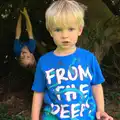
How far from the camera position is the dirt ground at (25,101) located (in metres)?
6.01

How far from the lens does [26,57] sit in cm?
578

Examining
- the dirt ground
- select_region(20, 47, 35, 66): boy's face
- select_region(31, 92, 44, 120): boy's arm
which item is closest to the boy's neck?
select_region(31, 92, 44, 120): boy's arm

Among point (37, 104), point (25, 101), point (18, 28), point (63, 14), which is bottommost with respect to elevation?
point (25, 101)

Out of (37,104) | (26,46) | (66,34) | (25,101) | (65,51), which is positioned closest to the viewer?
(66,34)

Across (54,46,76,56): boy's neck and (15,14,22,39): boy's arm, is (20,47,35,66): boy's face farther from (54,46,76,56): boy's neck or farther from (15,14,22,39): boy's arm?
(54,46,76,56): boy's neck

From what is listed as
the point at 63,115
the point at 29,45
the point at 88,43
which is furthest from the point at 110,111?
the point at 63,115

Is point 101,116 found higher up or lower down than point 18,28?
lower down

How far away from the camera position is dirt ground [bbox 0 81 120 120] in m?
6.01

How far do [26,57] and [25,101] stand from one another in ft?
2.84

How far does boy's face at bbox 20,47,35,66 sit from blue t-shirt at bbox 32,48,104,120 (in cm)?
268

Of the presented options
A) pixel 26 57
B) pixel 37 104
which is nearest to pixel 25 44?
pixel 26 57

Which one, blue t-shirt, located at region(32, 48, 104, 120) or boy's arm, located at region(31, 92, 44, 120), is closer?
blue t-shirt, located at region(32, 48, 104, 120)

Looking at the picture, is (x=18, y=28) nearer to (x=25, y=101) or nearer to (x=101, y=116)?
(x=25, y=101)

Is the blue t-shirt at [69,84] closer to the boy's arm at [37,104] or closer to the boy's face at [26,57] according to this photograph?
the boy's arm at [37,104]
